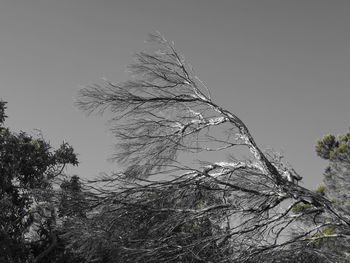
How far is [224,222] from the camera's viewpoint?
3.98 m

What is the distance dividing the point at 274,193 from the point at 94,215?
79.6 inches

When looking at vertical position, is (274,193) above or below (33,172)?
below

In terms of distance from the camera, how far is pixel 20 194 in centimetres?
1038

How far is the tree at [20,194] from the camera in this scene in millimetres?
9438

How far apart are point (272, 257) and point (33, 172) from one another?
29.9 ft

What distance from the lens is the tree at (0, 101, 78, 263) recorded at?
9438 millimetres

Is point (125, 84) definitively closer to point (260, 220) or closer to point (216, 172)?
point (216, 172)

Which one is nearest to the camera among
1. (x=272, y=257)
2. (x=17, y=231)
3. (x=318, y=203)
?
(x=272, y=257)

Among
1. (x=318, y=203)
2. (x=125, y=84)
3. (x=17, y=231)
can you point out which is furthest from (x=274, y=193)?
(x=17, y=231)

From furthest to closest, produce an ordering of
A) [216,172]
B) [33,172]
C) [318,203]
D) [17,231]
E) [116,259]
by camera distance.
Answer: [33,172] < [17,231] < [216,172] < [318,203] < [116,259]

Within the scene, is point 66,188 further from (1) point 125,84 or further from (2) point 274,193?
(1) point 125,84

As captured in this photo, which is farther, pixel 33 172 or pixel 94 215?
pixel 33 172

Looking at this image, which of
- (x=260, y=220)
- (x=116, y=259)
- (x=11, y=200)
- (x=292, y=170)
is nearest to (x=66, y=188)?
(x=116, y=259)

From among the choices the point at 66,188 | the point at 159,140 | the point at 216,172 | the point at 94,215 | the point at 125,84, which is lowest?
the point at 94,215
